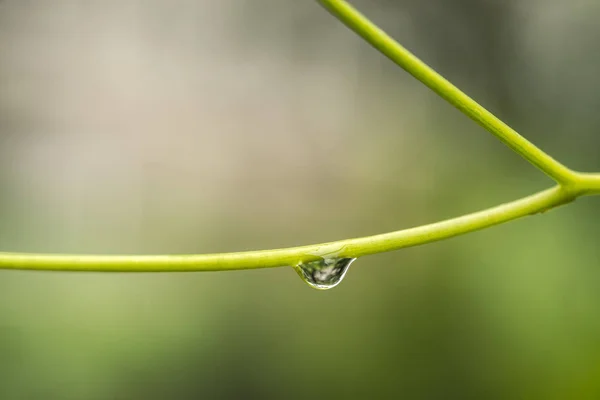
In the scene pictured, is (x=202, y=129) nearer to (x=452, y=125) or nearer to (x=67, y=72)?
(x=67, y=72)

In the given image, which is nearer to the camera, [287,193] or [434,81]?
[434,81]

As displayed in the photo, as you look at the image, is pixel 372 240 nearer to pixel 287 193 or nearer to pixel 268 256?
pixel 268 256

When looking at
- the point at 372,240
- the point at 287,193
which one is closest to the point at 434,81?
the point at 372,240

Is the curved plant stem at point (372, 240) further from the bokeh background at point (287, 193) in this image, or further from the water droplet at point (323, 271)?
the bokeh background at point (287, 193)

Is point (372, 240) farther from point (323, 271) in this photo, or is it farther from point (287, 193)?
point (287, 193)

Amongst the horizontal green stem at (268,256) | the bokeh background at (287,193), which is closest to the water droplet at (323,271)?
the horizontal green stem at (268,256)

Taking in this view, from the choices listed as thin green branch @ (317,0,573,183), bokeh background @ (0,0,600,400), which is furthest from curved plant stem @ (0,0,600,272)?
bokeh background @ (0,0,600,400)

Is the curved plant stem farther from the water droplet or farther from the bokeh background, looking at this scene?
the bokeh background

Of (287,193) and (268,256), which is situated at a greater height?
(287,193)
